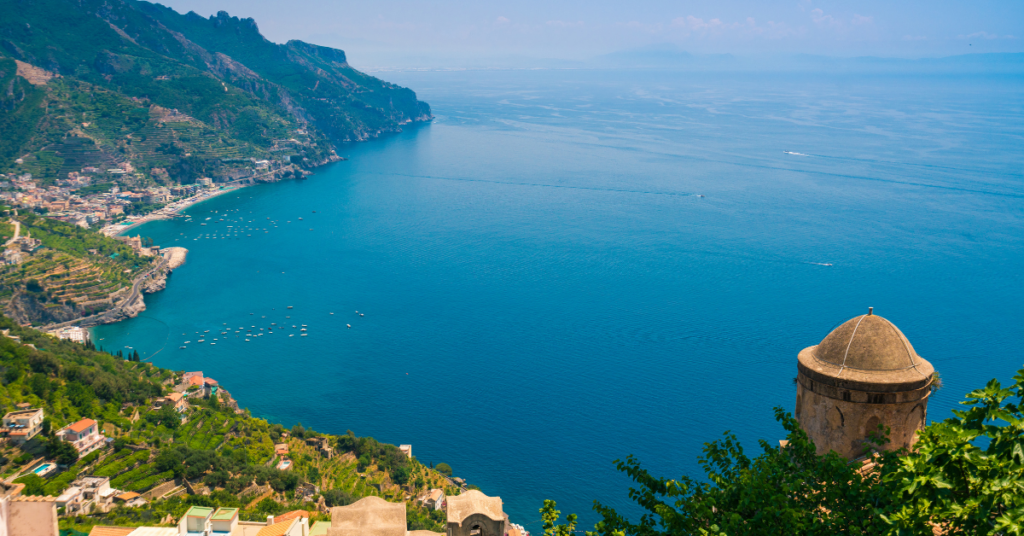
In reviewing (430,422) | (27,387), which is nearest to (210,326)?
(27,387)

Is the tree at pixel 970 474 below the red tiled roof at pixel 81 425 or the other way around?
the other way around

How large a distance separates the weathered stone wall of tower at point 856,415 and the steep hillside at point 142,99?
370 ft

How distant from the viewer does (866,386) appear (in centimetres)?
981

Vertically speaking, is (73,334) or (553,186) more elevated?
(553,186)

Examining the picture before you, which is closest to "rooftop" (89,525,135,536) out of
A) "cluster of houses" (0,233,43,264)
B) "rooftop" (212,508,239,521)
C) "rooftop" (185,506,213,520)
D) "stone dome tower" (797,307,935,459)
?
"rooftop" (185,506,213,520)

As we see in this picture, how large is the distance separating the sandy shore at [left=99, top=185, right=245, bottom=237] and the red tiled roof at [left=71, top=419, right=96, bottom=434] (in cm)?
5389

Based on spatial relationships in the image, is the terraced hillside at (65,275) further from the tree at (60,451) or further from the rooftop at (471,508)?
the rooftop at (471,508)

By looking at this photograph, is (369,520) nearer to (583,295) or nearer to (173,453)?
(173,453)

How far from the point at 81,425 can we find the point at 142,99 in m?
114

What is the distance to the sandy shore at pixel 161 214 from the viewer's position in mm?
85125

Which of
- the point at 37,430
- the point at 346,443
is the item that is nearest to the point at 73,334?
the point at 37,430

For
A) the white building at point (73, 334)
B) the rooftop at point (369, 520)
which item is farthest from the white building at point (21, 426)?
the rooftop at point (369, 520)

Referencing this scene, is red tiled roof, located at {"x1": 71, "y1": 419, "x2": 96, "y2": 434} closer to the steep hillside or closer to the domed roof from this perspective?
the domed roof

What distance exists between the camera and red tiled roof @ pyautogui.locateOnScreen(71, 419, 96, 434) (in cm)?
3384
